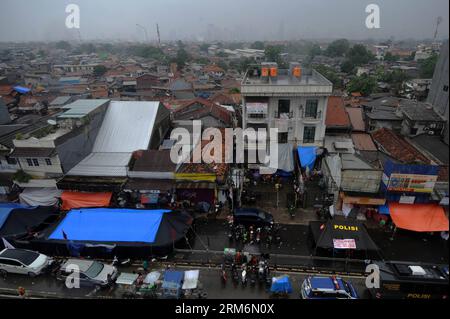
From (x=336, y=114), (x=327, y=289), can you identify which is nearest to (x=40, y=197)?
(x=327, y=289)

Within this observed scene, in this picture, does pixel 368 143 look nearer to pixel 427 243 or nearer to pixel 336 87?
pixel 427 243

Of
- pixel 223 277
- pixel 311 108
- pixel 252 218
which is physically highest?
pixel 311 108

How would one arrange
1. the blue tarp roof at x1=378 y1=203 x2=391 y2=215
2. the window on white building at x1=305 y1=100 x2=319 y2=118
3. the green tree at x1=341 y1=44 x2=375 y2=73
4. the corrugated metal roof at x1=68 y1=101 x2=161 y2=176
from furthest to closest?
the green tree at x1=341 y1=44 x2=375 y2=73
the window on white building at x1=305 y1=100 x2=319 y2=118
the corrugated metal roof at x1=68 y1=101 x2=161 y2=176
the blue tarp roof at x1=378 y1=203 x2=391 y2=215

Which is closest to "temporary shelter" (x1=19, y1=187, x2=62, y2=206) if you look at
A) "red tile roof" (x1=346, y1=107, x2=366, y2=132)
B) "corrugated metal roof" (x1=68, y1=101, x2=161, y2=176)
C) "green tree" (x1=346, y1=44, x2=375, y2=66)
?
"corrugated metal roof" (x1=68, y1=101, x2=161, y2=176)

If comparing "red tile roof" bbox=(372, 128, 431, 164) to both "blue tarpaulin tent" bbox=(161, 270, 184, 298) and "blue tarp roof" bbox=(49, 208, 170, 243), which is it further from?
"blue tarp roof" bbox=(49, 208, 170, 243)

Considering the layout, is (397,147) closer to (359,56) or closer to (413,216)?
(413,216)
